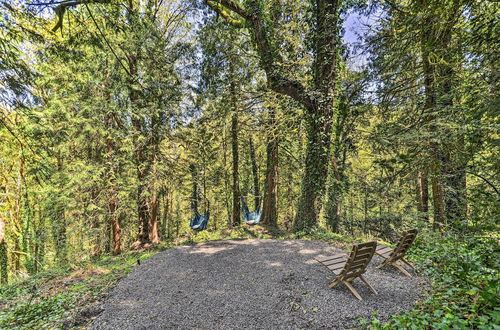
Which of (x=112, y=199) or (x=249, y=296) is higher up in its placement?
(x=112, y=199)

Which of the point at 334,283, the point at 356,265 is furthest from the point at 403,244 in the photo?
the point at 334,283

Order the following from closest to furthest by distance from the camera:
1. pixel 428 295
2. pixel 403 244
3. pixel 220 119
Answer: pixel 428 295, pixel 403 244, pixel 220 119

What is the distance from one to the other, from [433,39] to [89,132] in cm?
793

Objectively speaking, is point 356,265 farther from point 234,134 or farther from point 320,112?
point 234,134

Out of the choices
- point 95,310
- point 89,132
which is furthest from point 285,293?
point 89,132

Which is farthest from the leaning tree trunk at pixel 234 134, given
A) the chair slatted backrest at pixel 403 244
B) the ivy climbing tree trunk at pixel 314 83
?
the chair slatted backrest at pixel 403 244

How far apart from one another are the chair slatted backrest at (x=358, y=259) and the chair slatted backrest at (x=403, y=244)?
0.75 metres

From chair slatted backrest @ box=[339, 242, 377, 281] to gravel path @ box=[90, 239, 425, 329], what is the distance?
0.24m

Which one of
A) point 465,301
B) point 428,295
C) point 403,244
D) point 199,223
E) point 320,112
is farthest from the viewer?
point 199,223

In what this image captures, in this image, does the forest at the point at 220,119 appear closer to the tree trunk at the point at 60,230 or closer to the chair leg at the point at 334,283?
the tree trunk at the point at 60,230

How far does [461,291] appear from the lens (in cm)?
223

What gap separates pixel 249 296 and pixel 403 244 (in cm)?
226

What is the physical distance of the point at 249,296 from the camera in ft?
10.1

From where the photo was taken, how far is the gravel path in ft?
8.30
